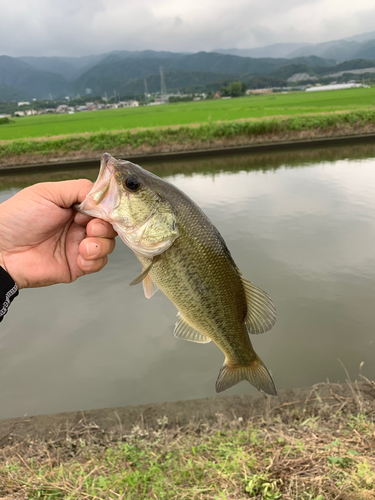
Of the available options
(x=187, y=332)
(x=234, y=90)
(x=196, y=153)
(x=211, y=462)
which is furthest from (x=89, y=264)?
(x=234, y=90)

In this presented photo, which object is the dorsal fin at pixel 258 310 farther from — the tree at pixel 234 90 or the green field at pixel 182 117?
the tree at pixel 234 90

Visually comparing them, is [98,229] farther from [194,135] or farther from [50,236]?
[194,135]

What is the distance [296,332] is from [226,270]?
12.5 ft

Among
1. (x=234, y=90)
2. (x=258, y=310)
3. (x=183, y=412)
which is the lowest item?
(x=183, y=412)

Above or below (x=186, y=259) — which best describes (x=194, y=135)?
above

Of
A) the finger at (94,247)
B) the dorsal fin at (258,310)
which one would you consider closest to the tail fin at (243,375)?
the dorsal fin at (258,310)

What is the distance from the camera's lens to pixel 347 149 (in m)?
17.3

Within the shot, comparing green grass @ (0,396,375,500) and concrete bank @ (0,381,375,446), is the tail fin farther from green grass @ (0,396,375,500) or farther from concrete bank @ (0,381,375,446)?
concrete bank @ (0,381,375,446)

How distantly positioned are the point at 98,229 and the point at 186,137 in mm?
18059

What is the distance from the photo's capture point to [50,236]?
2.19 m

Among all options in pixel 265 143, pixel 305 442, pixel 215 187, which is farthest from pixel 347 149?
pixel 305 442

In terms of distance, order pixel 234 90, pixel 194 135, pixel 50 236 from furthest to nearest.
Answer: pixel 234 90 → pixel 194 135 → pixel 50 236

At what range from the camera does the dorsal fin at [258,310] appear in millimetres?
1665

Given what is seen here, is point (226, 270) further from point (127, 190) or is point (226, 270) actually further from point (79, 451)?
point (79, 451)
